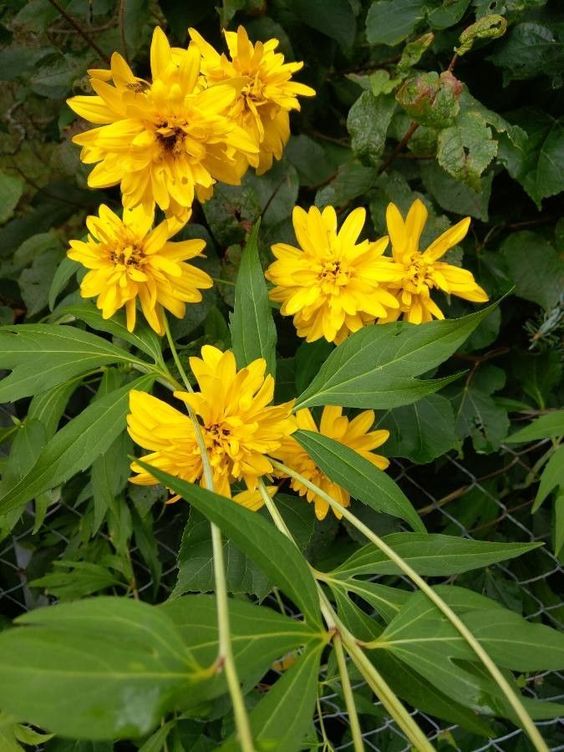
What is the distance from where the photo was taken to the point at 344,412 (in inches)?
39.7

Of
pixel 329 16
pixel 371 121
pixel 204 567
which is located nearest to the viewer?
pixel 204 567

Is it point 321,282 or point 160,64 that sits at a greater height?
point 160,64

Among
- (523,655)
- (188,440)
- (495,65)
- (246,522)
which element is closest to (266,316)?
(188,440)

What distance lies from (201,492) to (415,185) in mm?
783

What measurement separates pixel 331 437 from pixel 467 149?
0.39m

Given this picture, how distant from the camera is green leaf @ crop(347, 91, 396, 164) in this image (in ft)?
3.08

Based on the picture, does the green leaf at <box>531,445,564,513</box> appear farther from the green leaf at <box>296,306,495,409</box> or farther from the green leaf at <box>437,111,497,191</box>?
the green leaf at <box>437,111,497,191</box>

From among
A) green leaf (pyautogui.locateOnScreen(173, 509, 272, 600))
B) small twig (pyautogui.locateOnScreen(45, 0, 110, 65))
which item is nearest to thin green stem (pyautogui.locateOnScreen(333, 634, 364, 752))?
green leaf (pyautogui.locateOnScreen(173, 509, 272, 600))

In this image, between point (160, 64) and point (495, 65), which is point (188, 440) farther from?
point (495, 65)

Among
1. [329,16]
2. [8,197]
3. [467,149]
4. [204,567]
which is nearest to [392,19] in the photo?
[329,16]

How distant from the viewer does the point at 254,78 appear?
0.81 metres

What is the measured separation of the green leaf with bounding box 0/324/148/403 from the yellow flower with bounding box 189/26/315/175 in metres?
0.28

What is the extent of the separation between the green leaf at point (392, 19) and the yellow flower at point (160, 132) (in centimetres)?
34

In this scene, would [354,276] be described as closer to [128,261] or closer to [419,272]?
[419,272]
